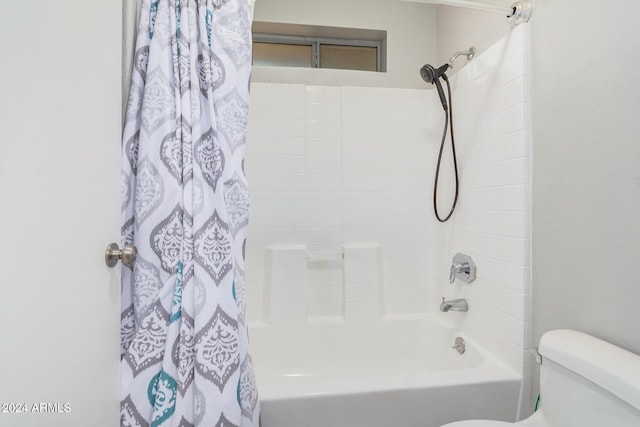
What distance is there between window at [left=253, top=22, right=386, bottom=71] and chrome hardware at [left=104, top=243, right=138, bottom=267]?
1.64m

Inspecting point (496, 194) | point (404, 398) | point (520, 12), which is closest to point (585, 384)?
point (404, 398)

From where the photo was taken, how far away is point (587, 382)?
86 centimetres

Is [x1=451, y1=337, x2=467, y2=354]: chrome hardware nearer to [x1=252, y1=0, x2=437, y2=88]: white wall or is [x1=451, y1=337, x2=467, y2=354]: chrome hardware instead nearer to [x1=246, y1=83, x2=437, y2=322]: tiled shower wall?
[x1=246, y1=83, x2=437, y2=322]: tiled shower wall

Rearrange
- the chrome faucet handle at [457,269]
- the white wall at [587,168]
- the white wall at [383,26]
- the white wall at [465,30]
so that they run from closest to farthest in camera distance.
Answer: the white wall at [587,168] → the white wall at [465,30] → the chrome faucet handle at [457,269] → the white wall at [383,26]

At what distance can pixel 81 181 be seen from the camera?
734mm

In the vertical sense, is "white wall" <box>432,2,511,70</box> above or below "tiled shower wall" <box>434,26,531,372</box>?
above

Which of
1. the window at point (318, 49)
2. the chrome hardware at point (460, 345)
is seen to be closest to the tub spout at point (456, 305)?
the chrome hardware at point (460, 345)

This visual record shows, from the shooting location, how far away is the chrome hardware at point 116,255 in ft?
2.73

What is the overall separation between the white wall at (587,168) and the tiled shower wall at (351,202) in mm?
441

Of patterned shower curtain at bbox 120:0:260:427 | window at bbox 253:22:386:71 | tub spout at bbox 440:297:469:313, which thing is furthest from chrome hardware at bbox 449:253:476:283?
window at bbox 253:22:386:71

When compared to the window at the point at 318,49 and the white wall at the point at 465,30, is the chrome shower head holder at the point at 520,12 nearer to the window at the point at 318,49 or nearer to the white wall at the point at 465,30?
the white wall at the point at 465,30

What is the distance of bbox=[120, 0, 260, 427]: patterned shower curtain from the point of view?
94 cm

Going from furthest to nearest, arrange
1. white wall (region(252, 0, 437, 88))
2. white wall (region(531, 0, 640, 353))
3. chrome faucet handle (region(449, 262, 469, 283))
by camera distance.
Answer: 1. white wall (region(252, 0, 437, 88))
2. chrome faucet handle (region(449, 262, 469, 283))
3. white wall (region(531, 0, 640, 353))

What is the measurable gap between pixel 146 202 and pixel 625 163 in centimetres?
136
